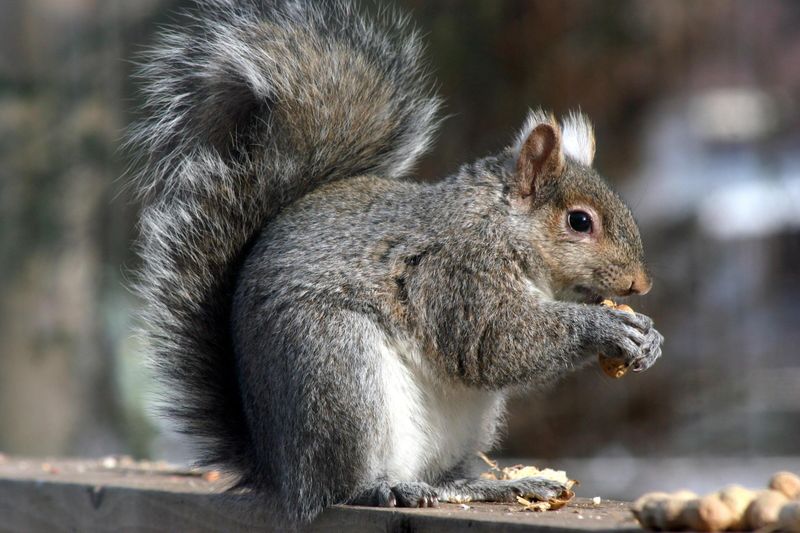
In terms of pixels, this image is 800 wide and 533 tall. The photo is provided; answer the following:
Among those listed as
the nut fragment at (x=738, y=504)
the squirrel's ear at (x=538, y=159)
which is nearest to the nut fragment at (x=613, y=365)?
the squirrel's ear at (x=538, y=159)

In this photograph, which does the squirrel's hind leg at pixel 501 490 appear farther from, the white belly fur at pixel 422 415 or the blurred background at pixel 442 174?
the blurred background at pixel 442 174

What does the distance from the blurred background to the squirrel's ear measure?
5.66 feet

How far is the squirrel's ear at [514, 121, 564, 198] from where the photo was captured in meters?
2.06

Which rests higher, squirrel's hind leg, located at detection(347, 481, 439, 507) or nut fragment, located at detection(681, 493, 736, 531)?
nut fragment, located at detection(681, 493, 736, 531)

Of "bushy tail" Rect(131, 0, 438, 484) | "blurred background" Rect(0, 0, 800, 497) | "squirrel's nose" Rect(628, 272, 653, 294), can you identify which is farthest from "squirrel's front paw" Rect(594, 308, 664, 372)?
"blurred background" Rect(0, 0, 800, 497)

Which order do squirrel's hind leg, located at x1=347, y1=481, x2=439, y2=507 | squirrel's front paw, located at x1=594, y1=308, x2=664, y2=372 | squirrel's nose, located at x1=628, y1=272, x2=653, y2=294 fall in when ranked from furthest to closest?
1. squirrel's nose, located at x1=628, y1=272, x2=653, y2=294
2. squirrel's front paw, located at x1=594, y1=308, x2=664, y2=372
3. squirrel's hind leg, located at x1=347, y1=481, x2=439, y2=507

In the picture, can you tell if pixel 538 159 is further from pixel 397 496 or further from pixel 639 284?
pixel 397 496

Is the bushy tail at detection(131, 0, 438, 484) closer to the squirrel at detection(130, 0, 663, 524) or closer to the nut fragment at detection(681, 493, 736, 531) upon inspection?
the squirrel at detection(130, 0, 663, 524)

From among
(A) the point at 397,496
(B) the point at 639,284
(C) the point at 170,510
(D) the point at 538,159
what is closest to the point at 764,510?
(A) the point at 397,496

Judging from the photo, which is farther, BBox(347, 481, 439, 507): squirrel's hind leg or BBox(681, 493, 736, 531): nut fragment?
BBox(347, 481, 439, 507): squirrel's hind leg

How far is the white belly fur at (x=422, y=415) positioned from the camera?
177cm

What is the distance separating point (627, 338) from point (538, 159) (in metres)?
0.39

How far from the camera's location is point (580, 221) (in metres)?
2.06

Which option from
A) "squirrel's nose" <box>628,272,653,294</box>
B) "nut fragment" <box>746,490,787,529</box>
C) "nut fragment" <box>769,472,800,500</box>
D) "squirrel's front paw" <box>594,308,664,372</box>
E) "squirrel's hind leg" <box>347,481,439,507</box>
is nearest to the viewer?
"nut fragment" <box>746,490,787,529</box>
